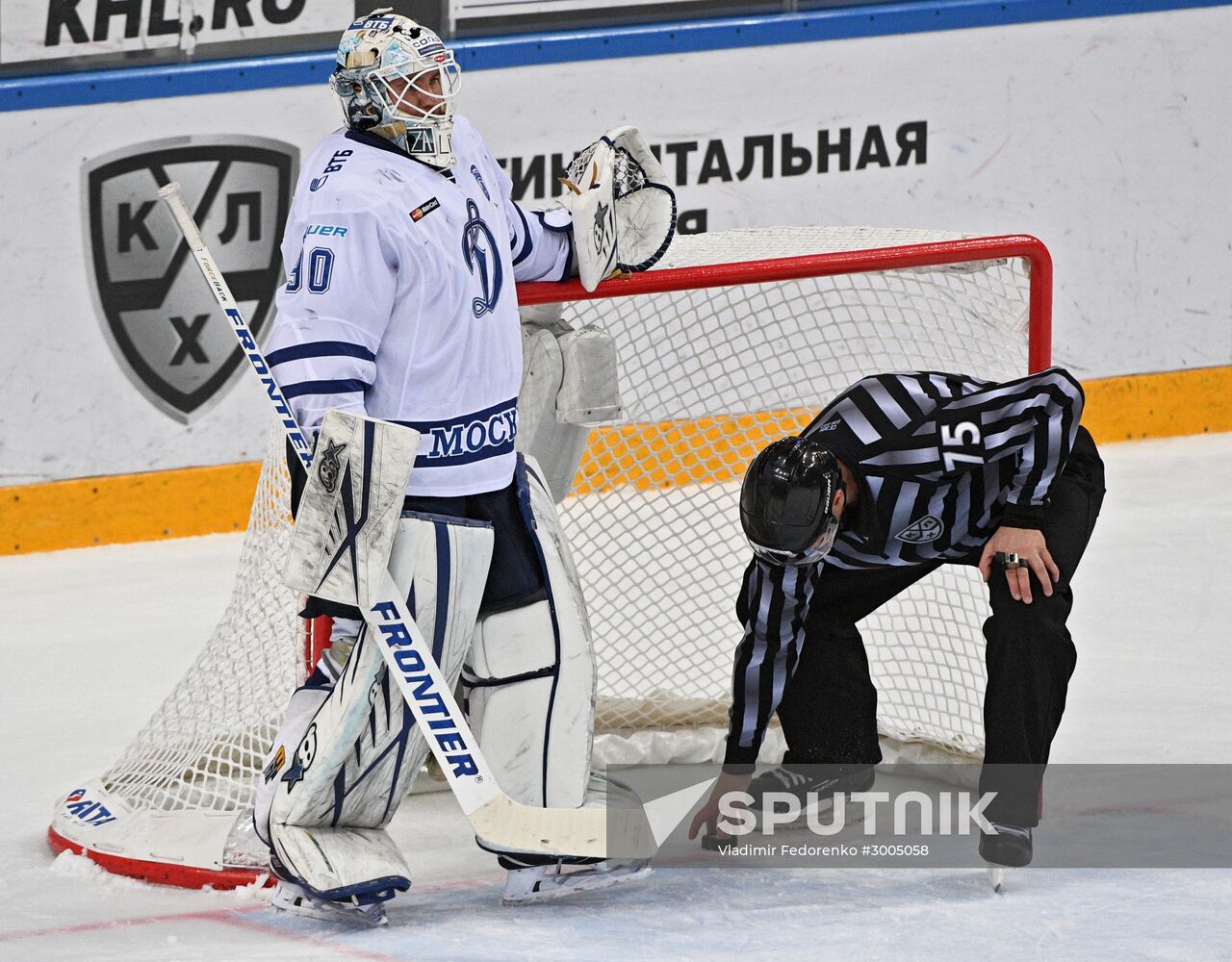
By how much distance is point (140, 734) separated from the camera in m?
3.38

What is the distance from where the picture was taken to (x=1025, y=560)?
116 inches

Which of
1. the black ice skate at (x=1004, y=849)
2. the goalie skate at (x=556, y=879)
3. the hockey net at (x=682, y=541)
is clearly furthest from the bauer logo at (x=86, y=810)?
the black ice skate at (x=1004, y=849)

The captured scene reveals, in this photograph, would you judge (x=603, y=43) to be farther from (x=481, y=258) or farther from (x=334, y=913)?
(x=334, y=913)

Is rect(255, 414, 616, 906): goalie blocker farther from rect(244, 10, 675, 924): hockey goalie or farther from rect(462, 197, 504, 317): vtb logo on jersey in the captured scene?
rect(462, 197, 504, 317): vtb logo on jersey

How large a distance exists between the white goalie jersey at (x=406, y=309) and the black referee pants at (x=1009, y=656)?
0.66m

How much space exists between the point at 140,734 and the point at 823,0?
315 cm

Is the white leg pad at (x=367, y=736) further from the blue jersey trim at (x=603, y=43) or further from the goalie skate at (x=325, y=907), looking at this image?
the blue jersey trim at (x=603, y=43)

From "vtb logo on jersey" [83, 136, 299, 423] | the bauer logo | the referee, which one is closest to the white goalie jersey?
the referee

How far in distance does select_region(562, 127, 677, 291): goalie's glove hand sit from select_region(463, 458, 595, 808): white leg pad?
1.63ft

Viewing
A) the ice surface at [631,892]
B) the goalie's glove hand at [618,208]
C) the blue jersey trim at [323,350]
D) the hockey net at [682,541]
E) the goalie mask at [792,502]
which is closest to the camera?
the blue jersey trim at [323,350]

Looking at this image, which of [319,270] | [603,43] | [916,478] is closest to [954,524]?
[916,478]

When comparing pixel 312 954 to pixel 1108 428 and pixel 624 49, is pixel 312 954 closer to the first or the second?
pixel 624 49

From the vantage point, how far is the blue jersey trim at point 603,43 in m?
4.99

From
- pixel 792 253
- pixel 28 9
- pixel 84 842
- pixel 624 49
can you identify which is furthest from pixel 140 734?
pixel 624 49
